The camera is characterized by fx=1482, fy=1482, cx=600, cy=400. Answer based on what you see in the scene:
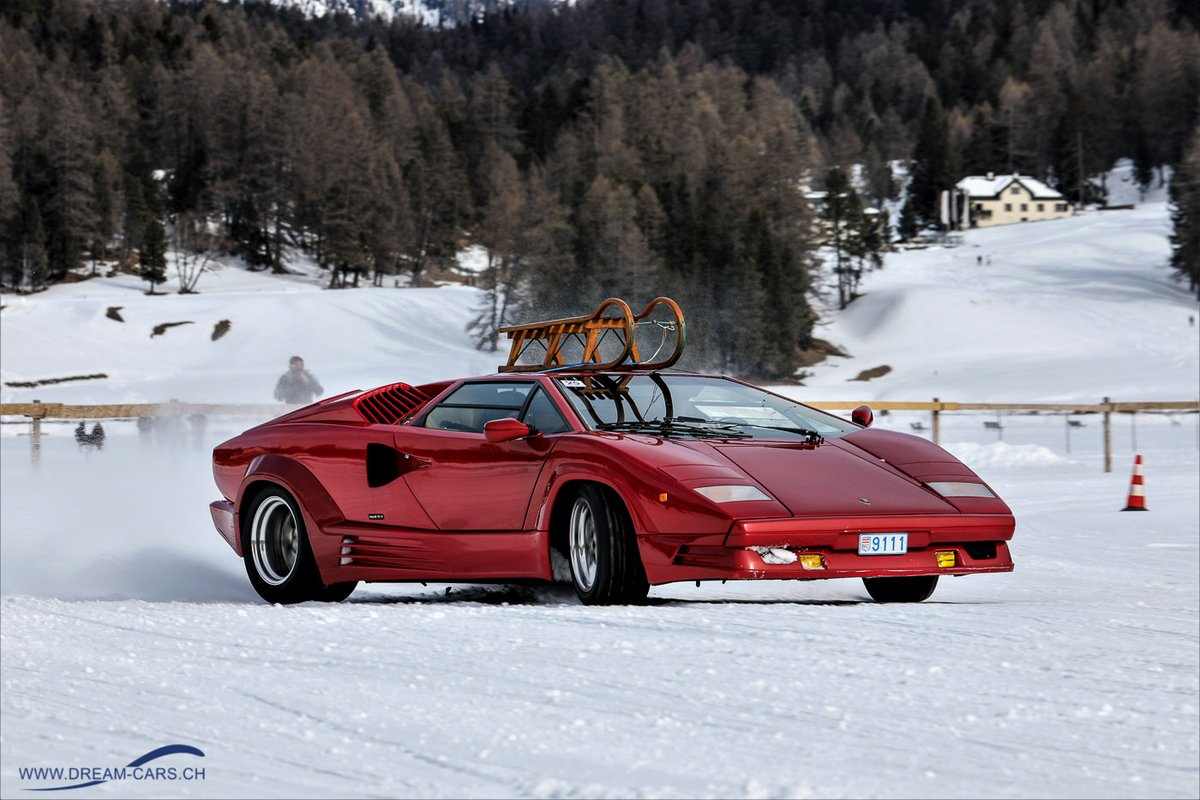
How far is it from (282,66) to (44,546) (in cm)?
17371

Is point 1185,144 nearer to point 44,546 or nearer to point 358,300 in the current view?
point 358,300

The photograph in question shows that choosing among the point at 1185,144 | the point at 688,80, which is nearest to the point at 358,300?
the point at 688,80

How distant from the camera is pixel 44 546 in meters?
11.7

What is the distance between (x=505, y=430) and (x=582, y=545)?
0.72m

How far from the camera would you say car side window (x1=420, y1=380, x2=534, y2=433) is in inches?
319

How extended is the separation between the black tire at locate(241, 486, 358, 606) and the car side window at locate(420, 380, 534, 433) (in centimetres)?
113

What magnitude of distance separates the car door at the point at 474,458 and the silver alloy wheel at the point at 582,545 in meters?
0.31

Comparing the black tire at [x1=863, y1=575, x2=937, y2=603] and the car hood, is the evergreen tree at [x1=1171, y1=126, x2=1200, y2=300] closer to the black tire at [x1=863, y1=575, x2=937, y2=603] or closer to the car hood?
the black tire at [x1=863, y1=575, x2=937, y2=603]

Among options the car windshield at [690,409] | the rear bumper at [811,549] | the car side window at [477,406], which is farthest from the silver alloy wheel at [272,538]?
the rear bumper at [811,549]

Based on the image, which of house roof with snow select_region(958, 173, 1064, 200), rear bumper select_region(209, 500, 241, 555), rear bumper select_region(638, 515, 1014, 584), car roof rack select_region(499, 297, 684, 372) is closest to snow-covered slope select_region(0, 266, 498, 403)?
car roof rack select_region(499, 297, 684, 372)

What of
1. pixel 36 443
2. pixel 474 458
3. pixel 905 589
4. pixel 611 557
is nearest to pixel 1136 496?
pixel 905 589

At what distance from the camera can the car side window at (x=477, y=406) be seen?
8.10 m

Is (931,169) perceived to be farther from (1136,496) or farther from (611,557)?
(611,557)

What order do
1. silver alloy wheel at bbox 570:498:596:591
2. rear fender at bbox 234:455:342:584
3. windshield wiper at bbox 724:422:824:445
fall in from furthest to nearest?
rear fender at bbox 234:455:342:584 → windshield wiper at bbox 724:422:824:445 → silver alloy wheel at bbox 570:498:596:591
